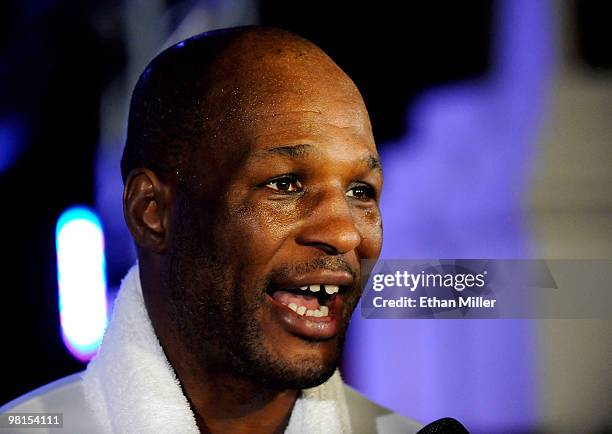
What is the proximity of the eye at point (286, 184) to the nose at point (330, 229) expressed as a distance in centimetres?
6

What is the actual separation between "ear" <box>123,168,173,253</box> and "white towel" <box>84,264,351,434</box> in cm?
12

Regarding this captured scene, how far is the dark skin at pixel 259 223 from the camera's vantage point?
1.21m

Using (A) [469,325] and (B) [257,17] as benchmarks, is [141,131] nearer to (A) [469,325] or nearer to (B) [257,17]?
(B) [257,17]

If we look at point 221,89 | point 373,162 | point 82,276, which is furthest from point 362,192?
point 82,276

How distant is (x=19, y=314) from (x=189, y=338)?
25.8 inches

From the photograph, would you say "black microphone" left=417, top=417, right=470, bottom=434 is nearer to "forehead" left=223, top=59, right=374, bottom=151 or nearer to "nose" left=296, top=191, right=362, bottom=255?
"nose" left=296, top=191, right=362, bottom=255

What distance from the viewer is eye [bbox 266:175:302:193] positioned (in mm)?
1235

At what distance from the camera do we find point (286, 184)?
125 centimetres

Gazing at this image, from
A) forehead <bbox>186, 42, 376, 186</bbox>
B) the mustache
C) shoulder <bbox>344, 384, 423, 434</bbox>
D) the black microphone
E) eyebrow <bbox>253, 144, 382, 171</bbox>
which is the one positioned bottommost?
shoulder <bbox>344, 384, 423, 434</bbox>

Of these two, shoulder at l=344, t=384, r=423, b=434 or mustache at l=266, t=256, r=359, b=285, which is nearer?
mustache at l=266, t=256, r=359, b=285

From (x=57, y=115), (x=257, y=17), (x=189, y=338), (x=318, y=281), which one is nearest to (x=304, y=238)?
(x=318, y=281)

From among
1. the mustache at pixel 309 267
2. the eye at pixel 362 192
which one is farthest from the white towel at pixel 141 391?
the eye at pixel 362 192

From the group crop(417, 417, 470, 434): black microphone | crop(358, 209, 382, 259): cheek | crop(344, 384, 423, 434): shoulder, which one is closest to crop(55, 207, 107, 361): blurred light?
crop(344, 384, 423, 434): shoulder

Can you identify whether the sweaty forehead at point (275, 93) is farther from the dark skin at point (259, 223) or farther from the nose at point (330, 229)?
the nose at point (330, 229)
